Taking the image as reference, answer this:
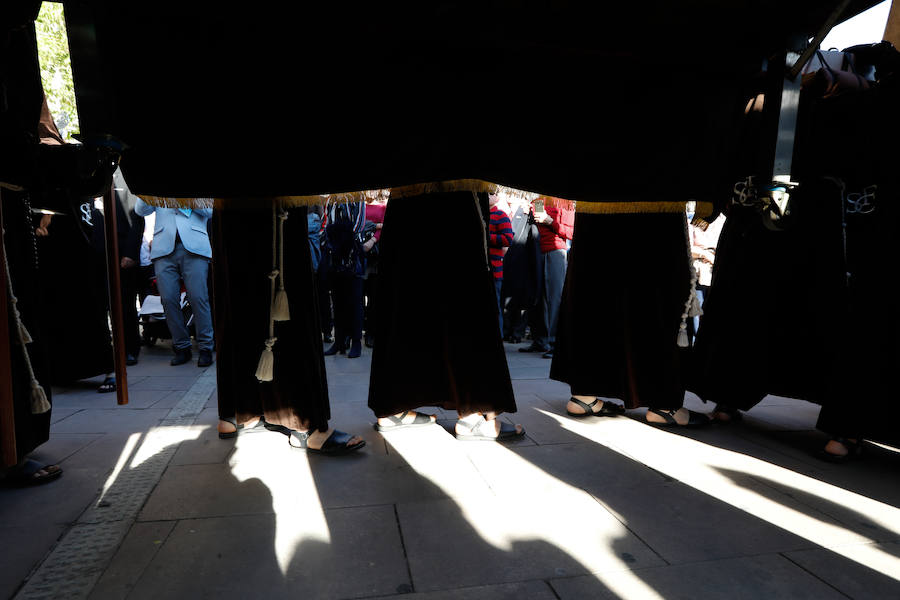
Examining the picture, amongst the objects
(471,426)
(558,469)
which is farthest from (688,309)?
(471,426)

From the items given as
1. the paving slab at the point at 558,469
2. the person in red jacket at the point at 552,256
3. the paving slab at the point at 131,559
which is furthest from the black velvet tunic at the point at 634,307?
the person in red jacket at the point at 552,256

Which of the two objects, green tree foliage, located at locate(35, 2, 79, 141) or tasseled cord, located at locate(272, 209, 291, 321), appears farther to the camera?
green tree foliage, located at locate(35, 2, 79, 141)

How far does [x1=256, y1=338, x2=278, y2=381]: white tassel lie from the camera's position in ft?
7.27

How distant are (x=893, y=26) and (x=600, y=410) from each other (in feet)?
12.4

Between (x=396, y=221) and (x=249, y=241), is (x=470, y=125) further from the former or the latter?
(x=249, y=241)

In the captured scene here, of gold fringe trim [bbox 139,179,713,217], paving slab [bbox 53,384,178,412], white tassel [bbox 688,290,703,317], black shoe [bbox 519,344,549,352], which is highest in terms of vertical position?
gold fringe trim [bbox 139,179,713,217]

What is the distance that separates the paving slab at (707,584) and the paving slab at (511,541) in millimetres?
48

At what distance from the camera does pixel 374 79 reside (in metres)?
2.07

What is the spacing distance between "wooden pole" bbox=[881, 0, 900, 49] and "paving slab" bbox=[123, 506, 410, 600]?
4877 millimetres

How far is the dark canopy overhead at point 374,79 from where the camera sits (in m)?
1.89

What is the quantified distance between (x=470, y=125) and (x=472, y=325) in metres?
0.98

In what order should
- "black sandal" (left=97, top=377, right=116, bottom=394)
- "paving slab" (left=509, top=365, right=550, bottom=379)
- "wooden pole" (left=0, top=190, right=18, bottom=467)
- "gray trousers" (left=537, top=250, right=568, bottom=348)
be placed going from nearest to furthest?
1. "wooden pole" (left=0, top=190, right=18, bottom=467)
2. "black sandal" (left=97, top=377, right=116, bottom=394)
3. "paving slab" (left=509, top=365, right=550, bottom=379)
4. "gray trousers" (left=537, top=250, right=568, bottom=348)

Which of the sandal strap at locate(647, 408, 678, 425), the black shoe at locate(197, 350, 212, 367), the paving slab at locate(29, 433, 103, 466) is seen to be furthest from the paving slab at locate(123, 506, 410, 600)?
the black shoe at locate(197, 350, 212, 367)

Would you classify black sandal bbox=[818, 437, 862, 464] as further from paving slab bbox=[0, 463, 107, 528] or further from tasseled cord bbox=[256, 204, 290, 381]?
paving slab bbox=[0, 463, 107, 528]
